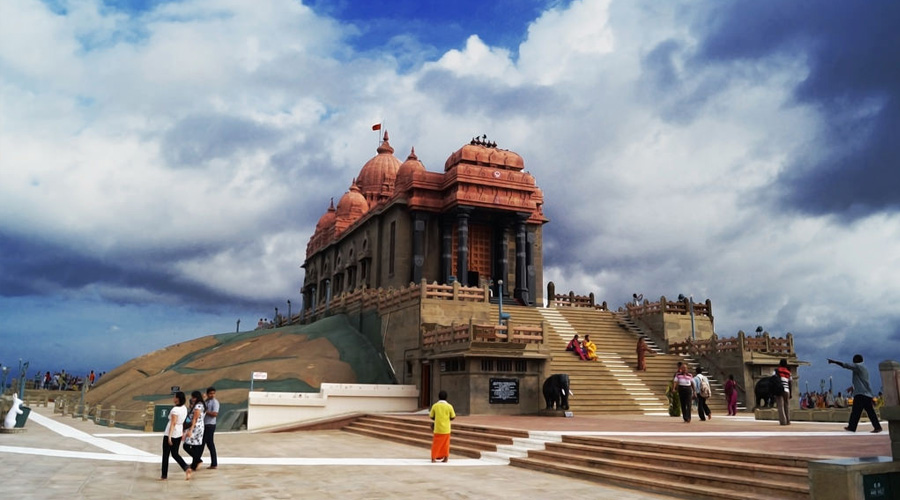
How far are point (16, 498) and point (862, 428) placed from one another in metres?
18.6

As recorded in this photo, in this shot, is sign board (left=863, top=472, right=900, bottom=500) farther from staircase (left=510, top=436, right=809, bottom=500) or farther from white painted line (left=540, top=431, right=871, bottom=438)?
white painted line (left=540, top=431, right=871, bottom=438)

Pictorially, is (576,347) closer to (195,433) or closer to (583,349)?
(583,349)

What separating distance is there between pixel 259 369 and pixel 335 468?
58.0ft

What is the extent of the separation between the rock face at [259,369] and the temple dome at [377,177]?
22.6m

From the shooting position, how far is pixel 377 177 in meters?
63.1

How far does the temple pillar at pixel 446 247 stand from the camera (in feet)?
138

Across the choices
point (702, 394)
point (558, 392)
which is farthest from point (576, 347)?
point (702, 394)

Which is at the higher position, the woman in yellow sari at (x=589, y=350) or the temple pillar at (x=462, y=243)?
the temple pillar at (x=462, y=243)

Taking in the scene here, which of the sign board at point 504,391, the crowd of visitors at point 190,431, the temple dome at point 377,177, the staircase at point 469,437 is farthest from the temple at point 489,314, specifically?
the crowd of visitors at point 190,431

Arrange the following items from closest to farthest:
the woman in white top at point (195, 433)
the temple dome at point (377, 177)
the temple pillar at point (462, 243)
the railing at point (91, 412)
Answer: the woman in white top at point (195, 433) < the railing at point (91, 412) < the temple pillar at point (462, 243) < the temple dome at point (377, 177)

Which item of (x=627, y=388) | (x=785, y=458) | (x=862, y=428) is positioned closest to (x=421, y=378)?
(x=627, y=388)

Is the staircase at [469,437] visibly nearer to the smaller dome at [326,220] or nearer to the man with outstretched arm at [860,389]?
the man with outstretched arm at [860,389]

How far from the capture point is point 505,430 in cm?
1778

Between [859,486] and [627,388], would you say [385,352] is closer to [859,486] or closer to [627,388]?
[627,388]
